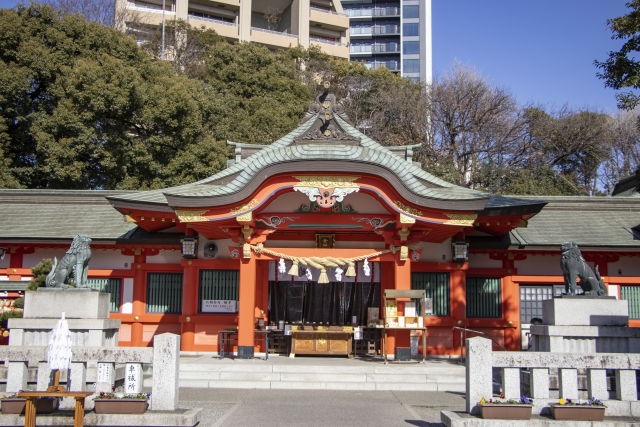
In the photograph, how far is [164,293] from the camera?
16.8 meters

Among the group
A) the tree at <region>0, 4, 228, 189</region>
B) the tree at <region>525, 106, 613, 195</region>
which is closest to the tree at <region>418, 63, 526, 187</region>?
the tree at <region>525, 106, 613, 195</region>

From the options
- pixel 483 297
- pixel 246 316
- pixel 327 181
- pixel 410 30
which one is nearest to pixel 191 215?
pixel 246 316

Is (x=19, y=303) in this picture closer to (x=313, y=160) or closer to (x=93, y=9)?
(x=313, y=160)

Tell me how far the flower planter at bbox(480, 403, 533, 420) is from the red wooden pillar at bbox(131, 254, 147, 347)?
10.8 m

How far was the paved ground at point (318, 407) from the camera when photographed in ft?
30.5

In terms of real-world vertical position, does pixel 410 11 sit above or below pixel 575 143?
above

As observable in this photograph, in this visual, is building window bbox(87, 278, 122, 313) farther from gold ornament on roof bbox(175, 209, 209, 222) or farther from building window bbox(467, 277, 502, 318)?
building window bbox(467, 277, 502, 318)

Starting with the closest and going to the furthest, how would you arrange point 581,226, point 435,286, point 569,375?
point 569,375, point 435,286, point 581,226

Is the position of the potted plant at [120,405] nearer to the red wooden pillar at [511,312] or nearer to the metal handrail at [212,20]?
the red wooden pillar at [511,312]

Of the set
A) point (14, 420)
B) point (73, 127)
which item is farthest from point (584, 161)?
point (14, 420)

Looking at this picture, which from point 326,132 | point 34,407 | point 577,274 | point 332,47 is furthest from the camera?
point 332,47

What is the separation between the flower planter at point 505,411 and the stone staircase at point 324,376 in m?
4.47

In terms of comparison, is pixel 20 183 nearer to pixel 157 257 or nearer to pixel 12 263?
pixel 12 263

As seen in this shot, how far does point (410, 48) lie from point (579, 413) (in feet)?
174
